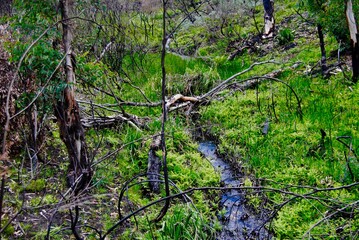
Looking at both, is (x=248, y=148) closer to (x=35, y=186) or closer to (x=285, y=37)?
(x=35, y=186)

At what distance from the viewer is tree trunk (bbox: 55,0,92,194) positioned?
4.09 m

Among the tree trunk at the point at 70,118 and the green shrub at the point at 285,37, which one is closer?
the tree trunk at the point at 70,118

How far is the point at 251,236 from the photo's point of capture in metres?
4.25

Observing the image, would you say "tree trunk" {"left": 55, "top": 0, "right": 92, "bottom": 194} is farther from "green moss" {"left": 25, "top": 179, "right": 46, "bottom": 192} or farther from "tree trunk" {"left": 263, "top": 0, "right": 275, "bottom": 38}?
"tree trunk" {"left": 263, "top": 0, "right": 275, "bottom": 38}

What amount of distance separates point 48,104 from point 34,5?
1059 millimetres

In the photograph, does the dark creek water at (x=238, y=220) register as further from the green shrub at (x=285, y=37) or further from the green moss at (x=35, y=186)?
the green shrub at (x=285, y=37)

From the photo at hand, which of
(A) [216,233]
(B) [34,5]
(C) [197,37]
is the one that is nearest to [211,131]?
(A) [216,233]

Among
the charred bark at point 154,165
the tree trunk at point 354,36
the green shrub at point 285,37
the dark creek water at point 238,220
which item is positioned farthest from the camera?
the green shrub at point 285,37

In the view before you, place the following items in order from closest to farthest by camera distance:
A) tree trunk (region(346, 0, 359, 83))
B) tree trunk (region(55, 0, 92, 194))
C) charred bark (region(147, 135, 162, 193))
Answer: tree trunk (region(55, 0, 92, 194)) < charred bark (region(147, 135, 162, 193)) < tree trunk (region(346, 0, 359, 83))

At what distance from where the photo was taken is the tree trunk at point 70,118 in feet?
13.4

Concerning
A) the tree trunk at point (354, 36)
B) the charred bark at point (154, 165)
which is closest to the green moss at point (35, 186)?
the charred bark at point (154, 165)

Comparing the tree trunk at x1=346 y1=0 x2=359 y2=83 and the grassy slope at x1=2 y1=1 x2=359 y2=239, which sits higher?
the tree trunk at x1=346 y1=0 x2=359 y2=83

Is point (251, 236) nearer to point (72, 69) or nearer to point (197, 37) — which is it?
point (72, 69)

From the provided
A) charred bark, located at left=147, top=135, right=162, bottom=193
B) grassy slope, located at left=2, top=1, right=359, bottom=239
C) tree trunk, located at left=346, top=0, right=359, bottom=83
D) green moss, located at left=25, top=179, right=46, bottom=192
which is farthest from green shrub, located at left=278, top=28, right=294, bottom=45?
green moss, located at left=25, top=179, right=46, bottom=192
